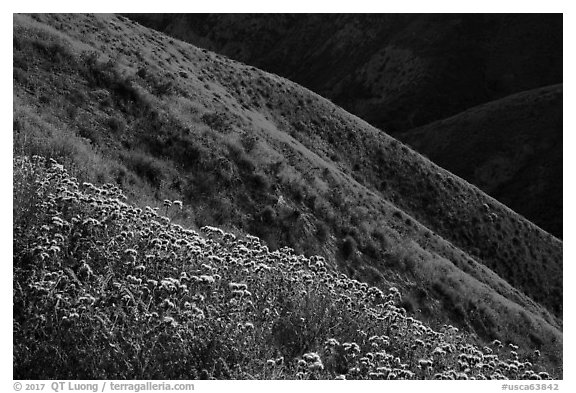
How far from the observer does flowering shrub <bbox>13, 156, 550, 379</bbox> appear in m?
5.88

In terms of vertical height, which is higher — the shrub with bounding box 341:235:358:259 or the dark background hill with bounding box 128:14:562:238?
the dark background hill with bounding box 128:14:562:238

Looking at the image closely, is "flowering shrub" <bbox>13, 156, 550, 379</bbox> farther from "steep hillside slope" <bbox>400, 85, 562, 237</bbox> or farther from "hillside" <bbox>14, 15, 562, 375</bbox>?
"steep hillside slope" <bbox>400, 85, 562, 237</bbox>

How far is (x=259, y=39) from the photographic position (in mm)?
144375

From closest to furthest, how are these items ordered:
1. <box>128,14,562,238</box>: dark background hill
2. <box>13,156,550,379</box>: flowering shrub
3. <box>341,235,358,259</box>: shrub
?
<box>13,156,550,379</box>: flowering shrub < <box>341,235,358,259</box>: shrub < <box>128,14,562,238</box>: dark background hill

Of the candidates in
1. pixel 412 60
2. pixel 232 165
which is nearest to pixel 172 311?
pixel 232 165

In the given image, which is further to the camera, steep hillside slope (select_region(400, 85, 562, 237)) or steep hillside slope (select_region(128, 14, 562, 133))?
steep hillside slope (select_region(128, 14, 562, 133))

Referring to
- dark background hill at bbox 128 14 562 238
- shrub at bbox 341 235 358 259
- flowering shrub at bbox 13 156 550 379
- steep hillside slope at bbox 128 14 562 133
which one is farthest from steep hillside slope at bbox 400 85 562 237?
flowering shrub at bbox 13 156 550 379

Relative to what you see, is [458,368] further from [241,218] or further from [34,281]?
[241,218]

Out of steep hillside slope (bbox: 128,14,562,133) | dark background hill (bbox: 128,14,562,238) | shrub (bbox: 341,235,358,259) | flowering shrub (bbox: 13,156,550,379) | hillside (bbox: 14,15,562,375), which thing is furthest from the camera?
steep hillside slope (bbox: 128,14,562,133)

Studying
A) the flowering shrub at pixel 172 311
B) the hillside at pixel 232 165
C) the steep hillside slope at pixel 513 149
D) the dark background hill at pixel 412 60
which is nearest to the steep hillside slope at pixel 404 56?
the dark background hill at pixel 412 60

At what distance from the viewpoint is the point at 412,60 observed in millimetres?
127562

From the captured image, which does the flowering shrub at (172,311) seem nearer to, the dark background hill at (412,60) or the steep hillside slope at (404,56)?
the dark background hill at (412,60)

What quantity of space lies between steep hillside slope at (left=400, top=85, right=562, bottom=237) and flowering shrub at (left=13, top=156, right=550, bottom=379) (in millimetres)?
75390
